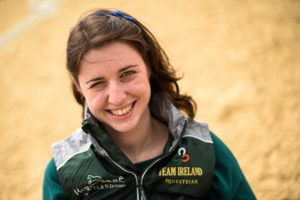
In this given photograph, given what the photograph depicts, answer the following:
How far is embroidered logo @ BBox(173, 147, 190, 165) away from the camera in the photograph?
1791 millimetres

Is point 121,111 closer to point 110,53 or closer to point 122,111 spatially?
point 122,111

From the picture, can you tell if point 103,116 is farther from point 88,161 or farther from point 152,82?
point 152,82

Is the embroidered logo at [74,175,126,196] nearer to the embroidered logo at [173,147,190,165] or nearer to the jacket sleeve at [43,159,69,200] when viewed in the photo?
the jacket sleeve at [43,159,69,200]

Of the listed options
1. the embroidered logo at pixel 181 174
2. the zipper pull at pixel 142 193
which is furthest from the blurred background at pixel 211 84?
the zipper pull at pixel 142 193

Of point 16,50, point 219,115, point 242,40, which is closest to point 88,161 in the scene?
point 219,115

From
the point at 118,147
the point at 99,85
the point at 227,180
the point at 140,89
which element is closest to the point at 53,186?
the point at 118,147

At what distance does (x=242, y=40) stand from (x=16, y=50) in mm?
4096

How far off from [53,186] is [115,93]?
70 cm

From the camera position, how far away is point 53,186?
6.00 feet

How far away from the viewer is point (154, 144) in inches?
79.1

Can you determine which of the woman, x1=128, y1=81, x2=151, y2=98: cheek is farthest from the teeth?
x1=128, y1=81, x2=151, y2=98: cheek

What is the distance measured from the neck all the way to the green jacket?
122mm

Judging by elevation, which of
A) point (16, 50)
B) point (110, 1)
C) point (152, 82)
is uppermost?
point (110, 1)

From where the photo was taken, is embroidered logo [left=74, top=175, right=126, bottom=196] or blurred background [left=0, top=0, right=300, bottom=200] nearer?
embroidered logo [left=74, top=175, right=126, bottom=196]
